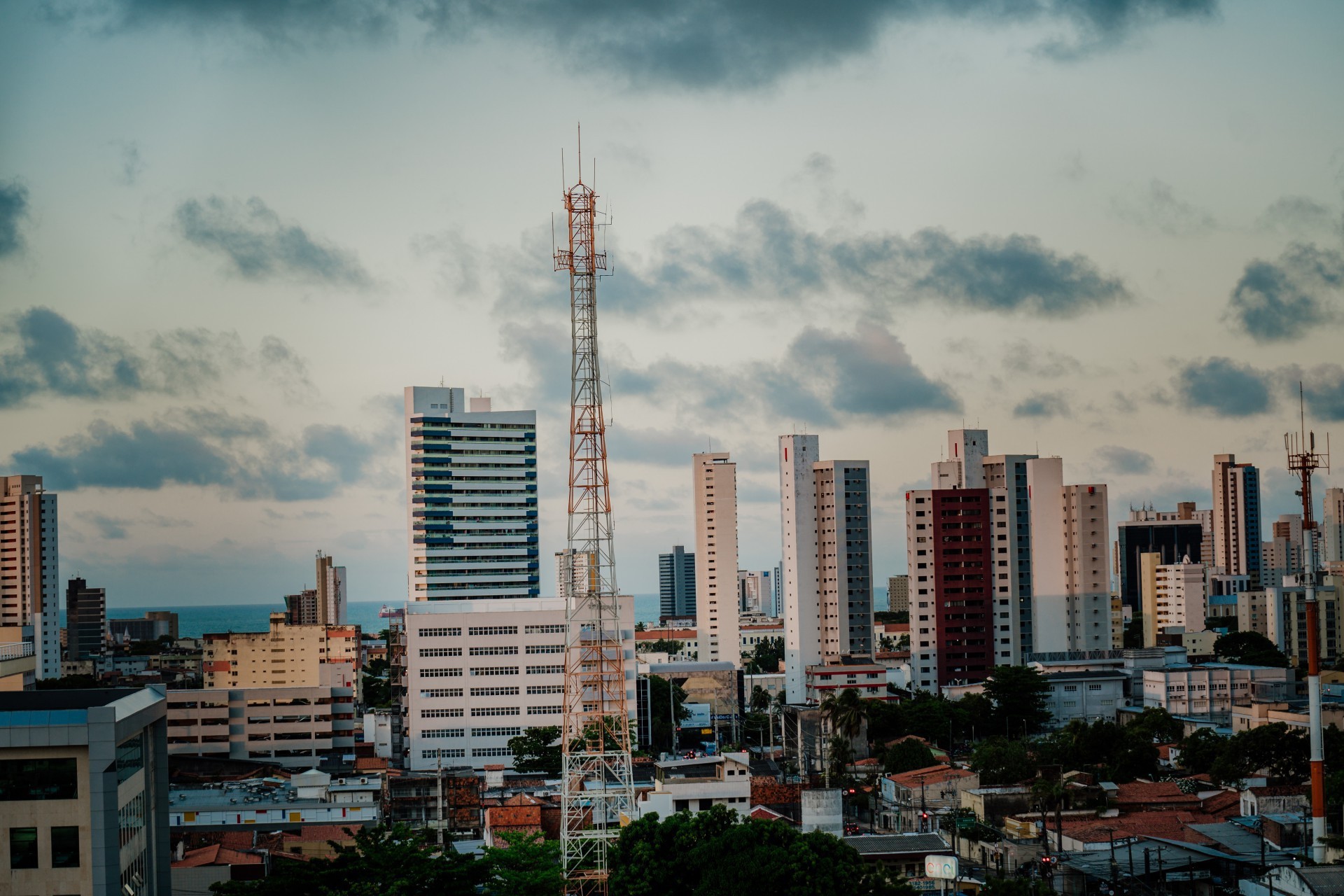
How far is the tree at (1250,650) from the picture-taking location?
235 feet

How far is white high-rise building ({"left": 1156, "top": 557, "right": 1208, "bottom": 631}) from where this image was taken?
325 feet

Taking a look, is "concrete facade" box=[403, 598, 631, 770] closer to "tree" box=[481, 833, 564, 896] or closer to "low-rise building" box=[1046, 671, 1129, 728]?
"low-rise building" box=[1046, 671, 1129, 728]

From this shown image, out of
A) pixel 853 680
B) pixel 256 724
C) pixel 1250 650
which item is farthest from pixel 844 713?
→ pixel 1250 650

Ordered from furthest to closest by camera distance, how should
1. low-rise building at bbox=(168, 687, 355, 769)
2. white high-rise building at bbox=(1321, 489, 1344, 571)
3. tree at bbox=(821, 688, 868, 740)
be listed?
1. white high-rise building at bbox=(1321, 489, 1344, 571)
2. low-rise building at bbox=(168, 687, 355, 769)
3. tree at bbox=(821, 688, 868, 740)

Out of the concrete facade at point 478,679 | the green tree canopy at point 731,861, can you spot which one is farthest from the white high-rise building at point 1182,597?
the green tree canopy at point 731,861

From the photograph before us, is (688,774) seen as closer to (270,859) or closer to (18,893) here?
(270,859)

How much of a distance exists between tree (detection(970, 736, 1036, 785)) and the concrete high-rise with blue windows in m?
41.0

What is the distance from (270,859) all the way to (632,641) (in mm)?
27366

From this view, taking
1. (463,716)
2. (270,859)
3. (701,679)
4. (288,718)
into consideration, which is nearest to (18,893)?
(270,859)

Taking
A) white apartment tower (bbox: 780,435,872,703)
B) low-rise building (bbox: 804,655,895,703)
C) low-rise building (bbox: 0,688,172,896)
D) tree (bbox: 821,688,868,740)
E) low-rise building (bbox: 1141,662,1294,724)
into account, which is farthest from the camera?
white apartment tower (bbox: 780,435,872,703)

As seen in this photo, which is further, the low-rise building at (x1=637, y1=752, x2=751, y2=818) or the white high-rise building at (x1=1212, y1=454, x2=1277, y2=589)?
the white high-rise building at (x1=1212, y1=454, x2=1277, y2=589)

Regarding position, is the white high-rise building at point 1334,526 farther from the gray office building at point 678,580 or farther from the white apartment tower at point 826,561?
the gray office building at point 678,580

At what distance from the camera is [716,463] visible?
94.2 m

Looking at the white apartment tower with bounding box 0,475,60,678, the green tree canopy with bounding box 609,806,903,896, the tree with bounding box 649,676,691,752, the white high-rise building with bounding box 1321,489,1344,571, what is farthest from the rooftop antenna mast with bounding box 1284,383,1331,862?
the white high-rise building with bounding box 1321,489,1344,571
